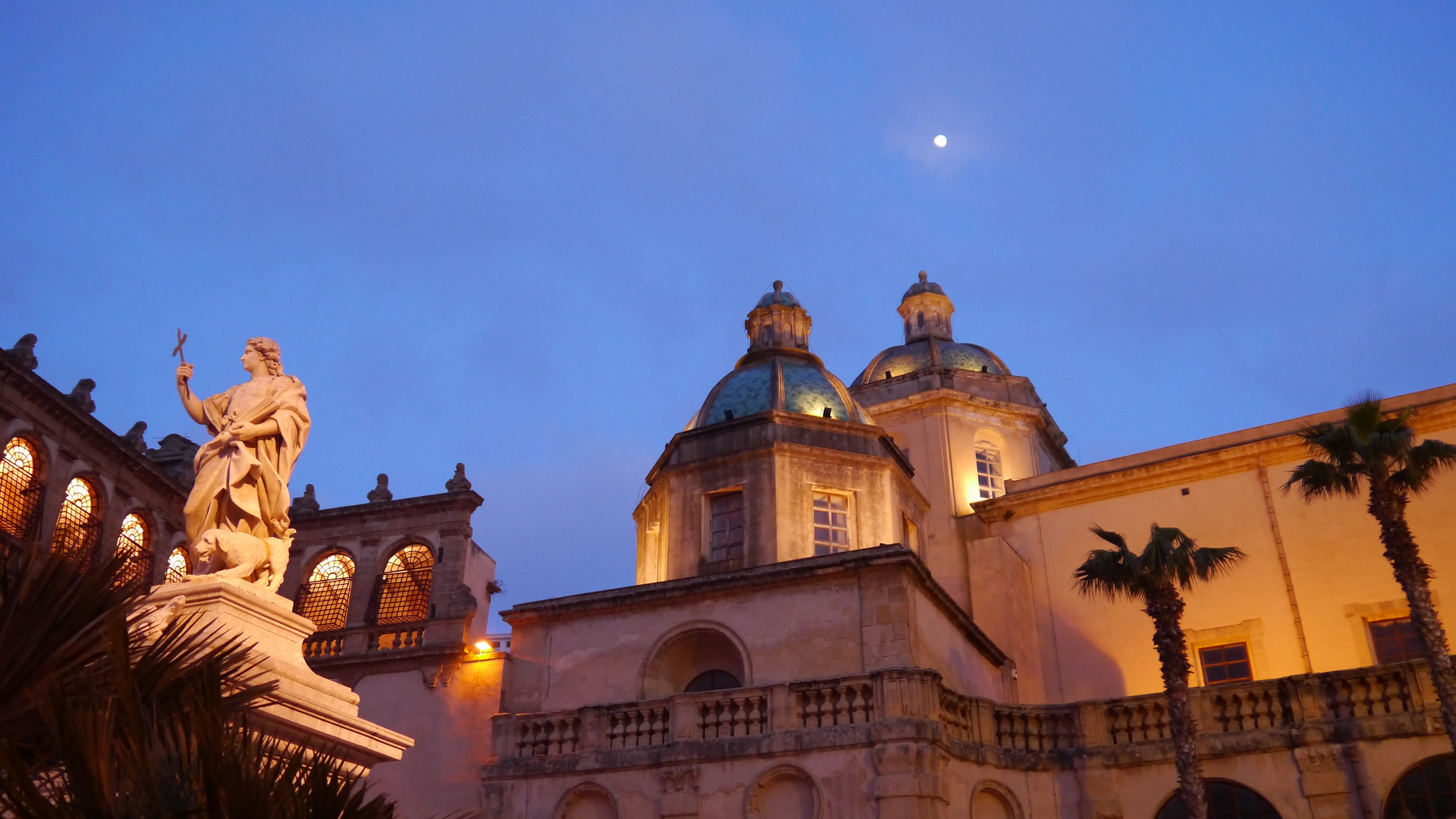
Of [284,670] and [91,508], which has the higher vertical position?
[91,508]

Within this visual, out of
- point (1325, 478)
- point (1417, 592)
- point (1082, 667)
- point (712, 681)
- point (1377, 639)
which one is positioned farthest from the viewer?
point (1082, 667)

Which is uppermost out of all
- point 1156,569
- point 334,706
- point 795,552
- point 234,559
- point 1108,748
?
point 795,552

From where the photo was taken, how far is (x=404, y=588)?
30.9 metres

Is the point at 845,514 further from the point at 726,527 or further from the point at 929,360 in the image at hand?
the point at 929,360

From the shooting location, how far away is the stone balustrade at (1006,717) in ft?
62.5

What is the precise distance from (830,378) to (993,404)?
642 cm

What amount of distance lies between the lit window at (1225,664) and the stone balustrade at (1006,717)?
4.77 metres

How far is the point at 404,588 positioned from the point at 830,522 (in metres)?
12.7

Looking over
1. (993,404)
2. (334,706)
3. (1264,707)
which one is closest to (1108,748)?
(1264,707)

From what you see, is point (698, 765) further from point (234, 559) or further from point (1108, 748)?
point (234, 559)

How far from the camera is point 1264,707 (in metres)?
20.1

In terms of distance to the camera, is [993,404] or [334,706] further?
[993,404]

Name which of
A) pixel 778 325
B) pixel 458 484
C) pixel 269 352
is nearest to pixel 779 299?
pixel 778 325

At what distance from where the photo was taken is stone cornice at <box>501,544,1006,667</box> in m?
20.6
